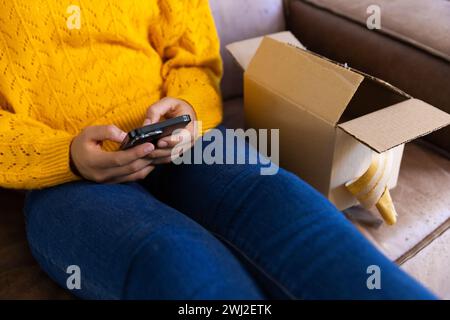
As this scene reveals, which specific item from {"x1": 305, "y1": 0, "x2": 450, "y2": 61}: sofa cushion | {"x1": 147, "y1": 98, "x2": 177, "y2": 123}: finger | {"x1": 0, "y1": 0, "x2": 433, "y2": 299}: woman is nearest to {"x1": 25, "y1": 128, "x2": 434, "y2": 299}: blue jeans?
{"x1": 0, "y1": 0, "x2": 433, "y2": 299}: woman

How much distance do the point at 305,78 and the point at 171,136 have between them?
0.25 m

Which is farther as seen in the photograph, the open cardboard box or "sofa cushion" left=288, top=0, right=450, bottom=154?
"sofa cushion" left=288, top=0, right=450, bottom=154

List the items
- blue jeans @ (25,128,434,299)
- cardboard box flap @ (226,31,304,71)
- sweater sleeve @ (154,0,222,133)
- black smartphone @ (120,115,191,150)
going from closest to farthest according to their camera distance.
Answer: blue jeans @ (25,128,434,299), black smartphone @ (120,115,191,150), sweater sleeve @ (154,0,222,133), cardboard box flap @ (226,31,304,71)

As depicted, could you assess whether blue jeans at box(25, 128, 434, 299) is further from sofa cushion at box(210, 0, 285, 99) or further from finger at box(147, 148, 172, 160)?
sofa cushion at box(210, 0, 285, 99)

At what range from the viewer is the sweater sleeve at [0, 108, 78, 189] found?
0.63 metres

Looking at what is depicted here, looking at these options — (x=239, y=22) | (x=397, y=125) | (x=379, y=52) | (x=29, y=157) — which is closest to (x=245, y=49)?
(x=239, y=22)

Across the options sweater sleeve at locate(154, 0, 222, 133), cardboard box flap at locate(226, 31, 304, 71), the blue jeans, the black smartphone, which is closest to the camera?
the blue jeans

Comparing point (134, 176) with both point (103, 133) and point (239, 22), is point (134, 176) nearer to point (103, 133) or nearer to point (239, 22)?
point (103, 133)

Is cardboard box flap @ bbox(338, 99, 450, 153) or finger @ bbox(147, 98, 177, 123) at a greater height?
finger @ bbox(147, 98, 177, 123)

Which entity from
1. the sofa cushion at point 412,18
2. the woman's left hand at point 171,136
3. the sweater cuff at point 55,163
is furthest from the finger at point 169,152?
the sofa cushion at point 412,18

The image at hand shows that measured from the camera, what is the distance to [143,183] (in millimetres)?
754

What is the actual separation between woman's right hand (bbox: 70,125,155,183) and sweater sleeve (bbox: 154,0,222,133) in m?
0.16

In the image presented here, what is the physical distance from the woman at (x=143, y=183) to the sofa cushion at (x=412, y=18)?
327 mm

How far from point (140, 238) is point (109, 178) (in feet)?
0.47
